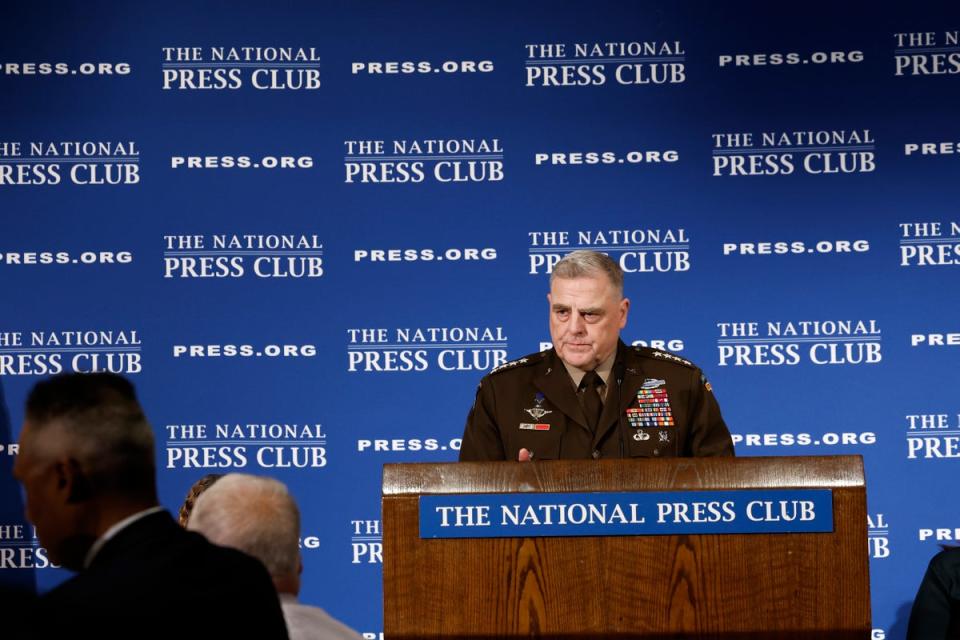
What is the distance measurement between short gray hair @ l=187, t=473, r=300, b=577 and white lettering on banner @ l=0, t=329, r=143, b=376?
88.6 inches

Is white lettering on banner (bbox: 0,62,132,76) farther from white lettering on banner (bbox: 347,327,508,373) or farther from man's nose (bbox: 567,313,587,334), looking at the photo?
man's nose (bbox: 567,313,587,334)

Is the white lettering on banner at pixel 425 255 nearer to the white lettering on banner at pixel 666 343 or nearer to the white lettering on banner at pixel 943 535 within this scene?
the white lettering on banner at pixel 666 343

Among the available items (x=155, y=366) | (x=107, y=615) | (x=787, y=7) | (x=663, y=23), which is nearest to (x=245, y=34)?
(x=155, y=366)

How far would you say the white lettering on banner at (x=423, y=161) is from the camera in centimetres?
434

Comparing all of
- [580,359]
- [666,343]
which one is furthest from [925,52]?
[580,359]

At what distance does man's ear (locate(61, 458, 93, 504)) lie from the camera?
1594 mm

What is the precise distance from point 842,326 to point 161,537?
320 cm

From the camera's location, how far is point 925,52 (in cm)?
436

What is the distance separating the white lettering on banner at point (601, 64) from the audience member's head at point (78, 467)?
2.98 m

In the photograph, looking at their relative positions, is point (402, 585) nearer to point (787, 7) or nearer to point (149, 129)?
point (149, 129)

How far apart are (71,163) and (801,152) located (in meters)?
2.57

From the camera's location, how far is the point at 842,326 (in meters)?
4.28

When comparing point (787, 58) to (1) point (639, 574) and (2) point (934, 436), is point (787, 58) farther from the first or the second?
(1) point (639, 574)

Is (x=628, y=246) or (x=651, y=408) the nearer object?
(x=651, y=408)
